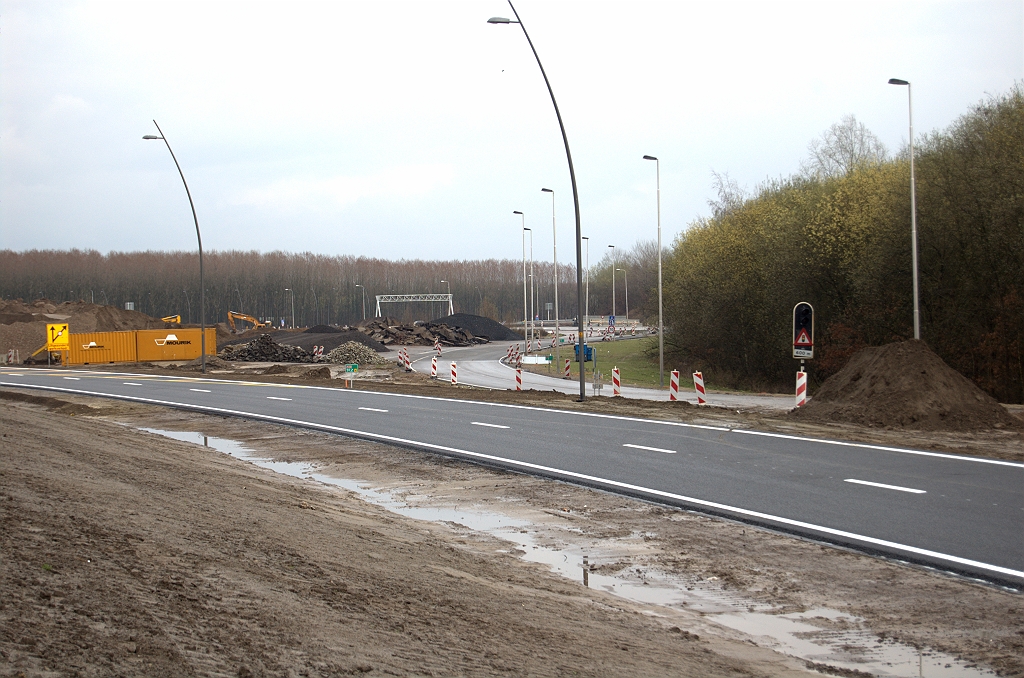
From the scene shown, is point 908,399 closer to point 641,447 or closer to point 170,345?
point 641,447

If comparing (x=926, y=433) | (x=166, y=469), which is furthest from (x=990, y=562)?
(x=926, y=433)

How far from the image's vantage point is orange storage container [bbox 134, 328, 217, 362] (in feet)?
188

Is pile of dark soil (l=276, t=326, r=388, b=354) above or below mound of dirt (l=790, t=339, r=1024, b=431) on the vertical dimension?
above

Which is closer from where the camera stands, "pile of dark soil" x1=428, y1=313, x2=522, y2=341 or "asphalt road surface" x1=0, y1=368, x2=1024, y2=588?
"asphalt road surface" x1=0, y1=368, x2=1024, y2=588

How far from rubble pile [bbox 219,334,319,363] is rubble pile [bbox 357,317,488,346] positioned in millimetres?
25774

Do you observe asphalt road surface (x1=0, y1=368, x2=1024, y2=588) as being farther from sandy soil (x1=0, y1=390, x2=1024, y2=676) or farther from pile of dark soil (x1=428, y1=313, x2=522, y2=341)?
pile of dark soil (x1=428, y1=313, x2=522, y2=341)

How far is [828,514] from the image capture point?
10844 mm

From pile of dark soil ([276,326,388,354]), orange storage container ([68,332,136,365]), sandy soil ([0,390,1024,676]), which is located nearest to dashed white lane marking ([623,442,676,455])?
sandy soil ([0,390,1024,676])

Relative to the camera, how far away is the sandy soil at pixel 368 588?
486 cm

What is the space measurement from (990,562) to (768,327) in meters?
40.5

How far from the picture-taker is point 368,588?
646cm

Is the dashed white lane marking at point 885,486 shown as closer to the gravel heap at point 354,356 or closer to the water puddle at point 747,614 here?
the water puddle at point 747,614

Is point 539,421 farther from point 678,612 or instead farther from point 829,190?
point 829,190

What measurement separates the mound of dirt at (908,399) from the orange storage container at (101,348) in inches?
1837
